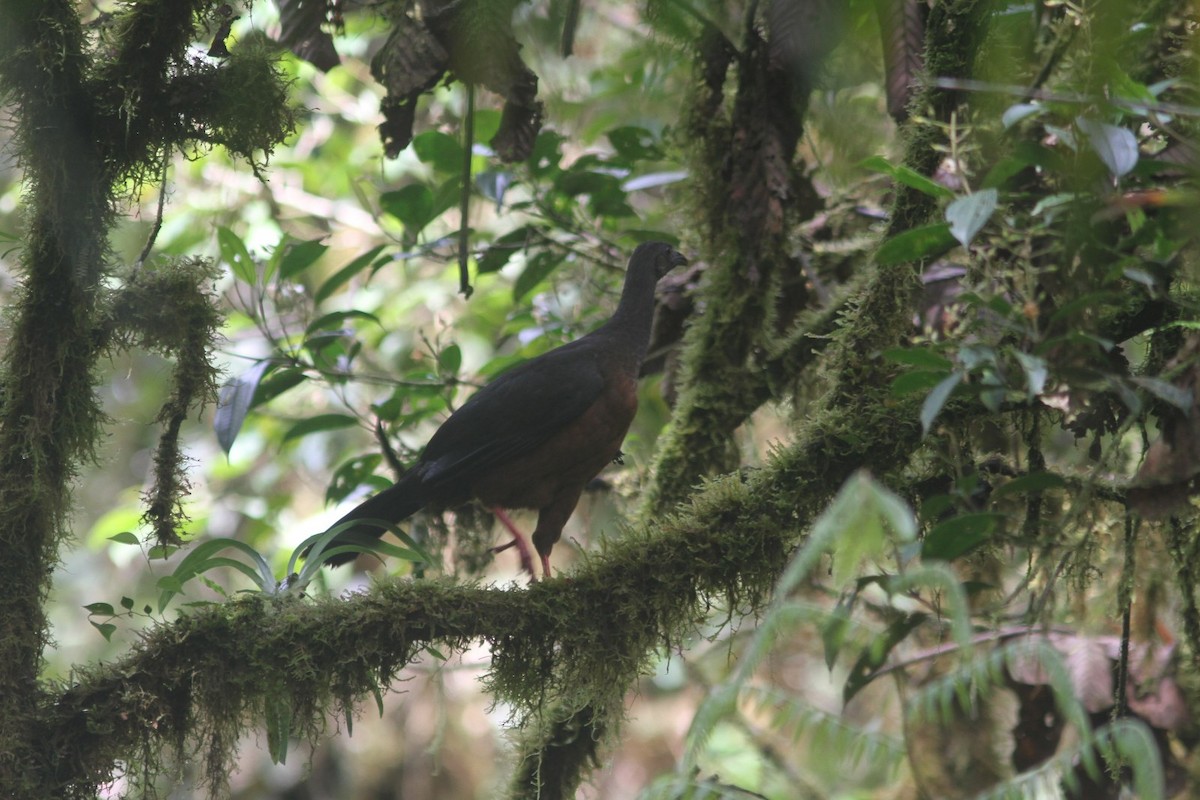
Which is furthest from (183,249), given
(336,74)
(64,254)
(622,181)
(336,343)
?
(64,254)

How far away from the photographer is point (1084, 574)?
2742 mm

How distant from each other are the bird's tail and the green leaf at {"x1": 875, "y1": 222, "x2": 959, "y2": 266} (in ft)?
6.40

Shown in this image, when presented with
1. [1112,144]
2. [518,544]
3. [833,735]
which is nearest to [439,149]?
[518,544]

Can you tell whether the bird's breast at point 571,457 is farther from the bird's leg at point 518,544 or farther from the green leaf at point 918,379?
the green leaf at point 918,379

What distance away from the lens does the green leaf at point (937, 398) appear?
1968 millimetres

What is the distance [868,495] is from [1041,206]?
110 cm

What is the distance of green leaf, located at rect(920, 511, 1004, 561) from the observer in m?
2.17

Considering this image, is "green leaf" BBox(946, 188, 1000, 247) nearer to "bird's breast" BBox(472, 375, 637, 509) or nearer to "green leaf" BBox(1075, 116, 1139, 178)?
"green leaf" BBox(1075, 116, 1139, 178)

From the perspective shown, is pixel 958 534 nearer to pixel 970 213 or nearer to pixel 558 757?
pixel 970 213

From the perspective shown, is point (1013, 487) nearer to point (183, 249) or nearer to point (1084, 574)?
point (1084, 574)

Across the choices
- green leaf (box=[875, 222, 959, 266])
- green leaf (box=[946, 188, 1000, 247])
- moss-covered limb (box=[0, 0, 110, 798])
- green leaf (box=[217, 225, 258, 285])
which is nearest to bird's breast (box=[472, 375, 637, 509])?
green leaf (box=[217, 225, 258, 285])

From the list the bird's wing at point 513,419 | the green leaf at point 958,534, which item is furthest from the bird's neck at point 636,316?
the green leaf at point 958,534

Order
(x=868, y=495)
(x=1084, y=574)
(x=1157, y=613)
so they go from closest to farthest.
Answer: (x=868, y=495), (x=1084, y=574), (x=1157, y=613)

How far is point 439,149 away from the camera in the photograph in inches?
156
